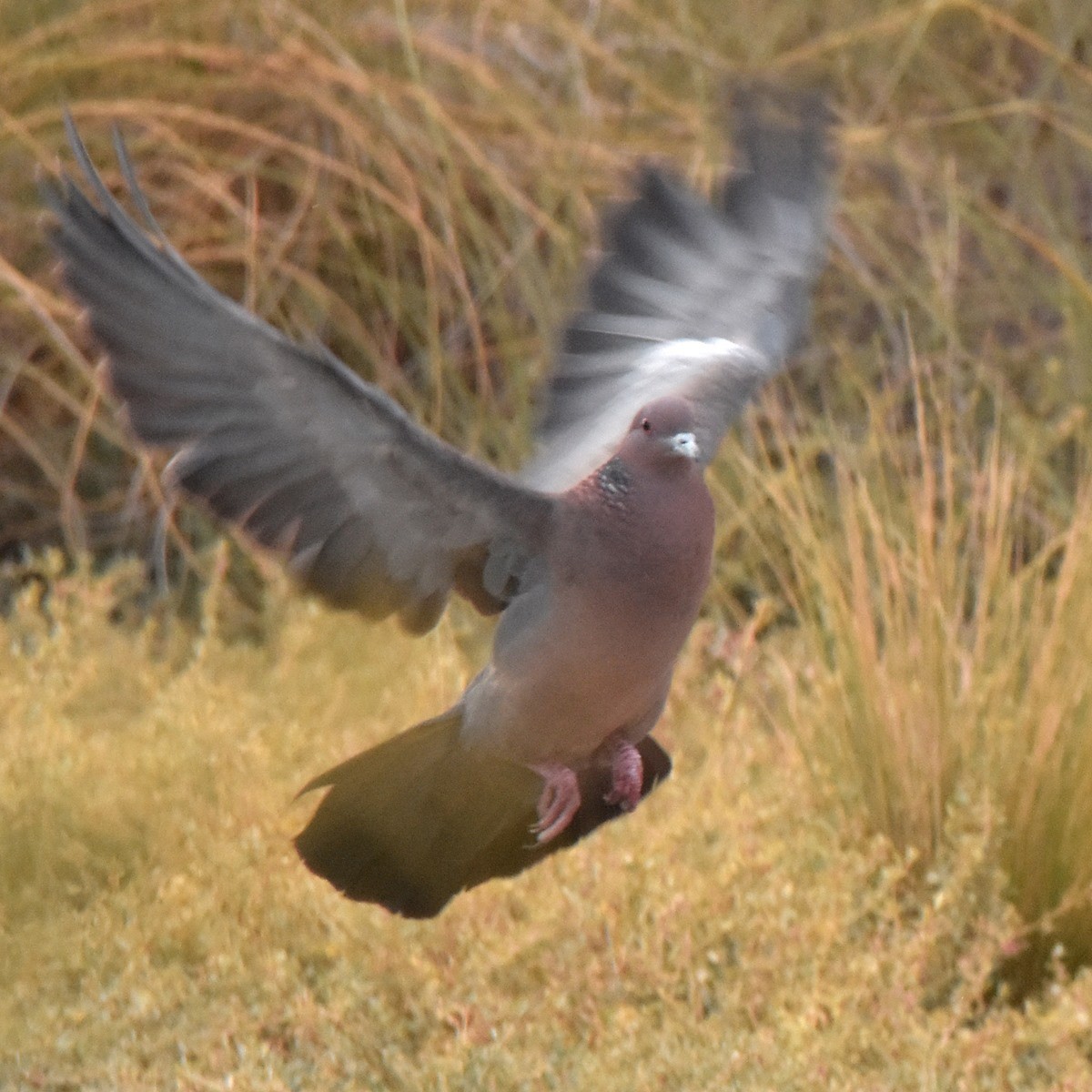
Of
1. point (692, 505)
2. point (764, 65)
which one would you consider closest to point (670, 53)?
point (764, 65)

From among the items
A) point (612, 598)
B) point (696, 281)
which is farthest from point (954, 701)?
point (612, 598)

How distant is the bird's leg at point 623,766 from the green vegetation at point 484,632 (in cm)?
32

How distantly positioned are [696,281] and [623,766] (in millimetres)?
1010

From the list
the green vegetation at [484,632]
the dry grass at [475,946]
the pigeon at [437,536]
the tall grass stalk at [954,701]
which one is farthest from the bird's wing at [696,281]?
the dry grass at [475,946]

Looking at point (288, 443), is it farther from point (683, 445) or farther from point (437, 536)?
point (683, 445)

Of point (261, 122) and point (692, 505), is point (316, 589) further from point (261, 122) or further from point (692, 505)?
point (261, 122)

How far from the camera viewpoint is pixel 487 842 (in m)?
3.04

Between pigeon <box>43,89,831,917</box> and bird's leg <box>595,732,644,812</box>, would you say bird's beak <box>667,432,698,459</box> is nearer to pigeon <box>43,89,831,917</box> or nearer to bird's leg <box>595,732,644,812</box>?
pigeon <box>43,89,831,917</box>

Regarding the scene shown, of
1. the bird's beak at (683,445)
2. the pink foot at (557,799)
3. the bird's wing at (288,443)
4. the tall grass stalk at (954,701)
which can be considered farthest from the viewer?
the tall grass stalk at (954,701)

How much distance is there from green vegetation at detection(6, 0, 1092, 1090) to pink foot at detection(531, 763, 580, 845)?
0.30 m

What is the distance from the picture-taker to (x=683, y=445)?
2.68 meters

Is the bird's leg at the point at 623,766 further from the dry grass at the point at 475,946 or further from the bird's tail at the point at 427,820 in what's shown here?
the dry grass at the point at 475,946

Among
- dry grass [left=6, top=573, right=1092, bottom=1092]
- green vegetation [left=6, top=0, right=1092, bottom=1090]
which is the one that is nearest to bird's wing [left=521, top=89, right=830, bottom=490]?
green vegetation [left=6, top=0, right=1092, bottom=1090]

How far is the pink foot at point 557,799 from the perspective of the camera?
2.88 m
